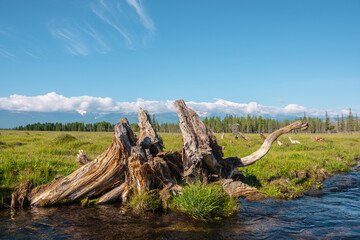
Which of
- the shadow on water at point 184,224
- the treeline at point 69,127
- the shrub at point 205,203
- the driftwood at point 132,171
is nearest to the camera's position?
the shadow on water at point 184,224

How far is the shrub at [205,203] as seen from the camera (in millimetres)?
7055

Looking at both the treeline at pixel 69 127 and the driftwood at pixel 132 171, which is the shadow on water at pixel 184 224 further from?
the treeline at pixel 69 127

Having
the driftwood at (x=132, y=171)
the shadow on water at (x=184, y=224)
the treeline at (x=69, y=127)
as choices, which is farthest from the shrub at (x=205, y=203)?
the treeline at (x=69, y=127)

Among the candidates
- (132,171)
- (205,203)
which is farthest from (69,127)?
(205,203)

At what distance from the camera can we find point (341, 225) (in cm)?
689

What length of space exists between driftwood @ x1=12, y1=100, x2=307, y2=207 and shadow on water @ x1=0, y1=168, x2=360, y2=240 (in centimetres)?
58

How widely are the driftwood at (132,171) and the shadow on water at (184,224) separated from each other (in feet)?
1.91

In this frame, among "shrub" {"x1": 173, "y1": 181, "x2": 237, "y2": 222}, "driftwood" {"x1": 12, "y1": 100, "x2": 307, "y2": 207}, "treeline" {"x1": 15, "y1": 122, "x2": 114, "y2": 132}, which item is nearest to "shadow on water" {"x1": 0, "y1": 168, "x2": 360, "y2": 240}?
"shrub" {"x1": 173, "y1": 181, "x2": 237, "y2": 222}

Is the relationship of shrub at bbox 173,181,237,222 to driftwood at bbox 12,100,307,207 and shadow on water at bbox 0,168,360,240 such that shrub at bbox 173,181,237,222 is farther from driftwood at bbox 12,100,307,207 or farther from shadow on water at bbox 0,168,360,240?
driftwood at bbox 12,100,307,207

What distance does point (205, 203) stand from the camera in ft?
23.4

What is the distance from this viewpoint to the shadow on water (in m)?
6.16

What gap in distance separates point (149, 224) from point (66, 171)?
561cm

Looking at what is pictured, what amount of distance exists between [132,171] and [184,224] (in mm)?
2386

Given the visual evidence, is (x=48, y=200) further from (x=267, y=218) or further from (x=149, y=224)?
(x=267, y=218)
